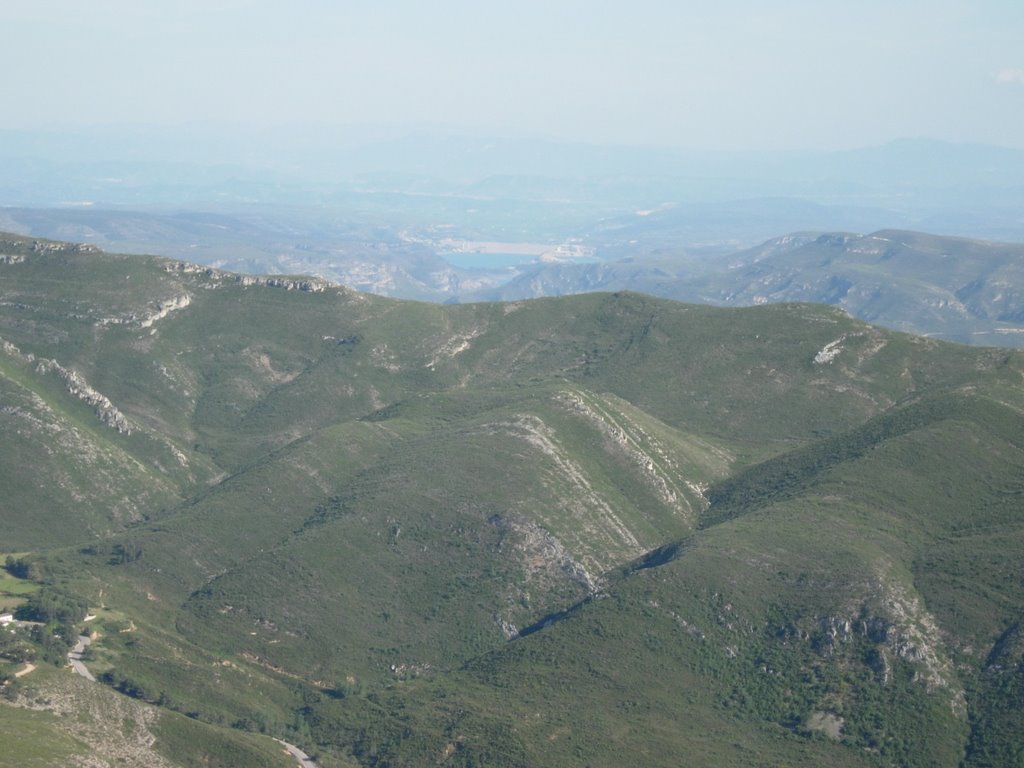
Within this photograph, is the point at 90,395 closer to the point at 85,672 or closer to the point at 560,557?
the point at 85,672

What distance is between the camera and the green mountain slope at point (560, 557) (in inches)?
4478

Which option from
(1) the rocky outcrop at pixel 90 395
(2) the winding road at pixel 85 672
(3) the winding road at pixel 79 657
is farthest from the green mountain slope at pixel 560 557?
(2) the winding road at pixel 85 672

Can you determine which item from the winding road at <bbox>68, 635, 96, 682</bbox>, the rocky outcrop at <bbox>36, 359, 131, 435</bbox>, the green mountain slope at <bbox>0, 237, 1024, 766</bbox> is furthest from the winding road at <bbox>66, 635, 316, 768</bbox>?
the rocky outcrop at <bbox>36, 359, 131, 435</bbox>

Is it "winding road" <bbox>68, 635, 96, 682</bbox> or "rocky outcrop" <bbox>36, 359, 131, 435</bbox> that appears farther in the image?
"rocky outcrop" <bbox>36, 359, 131, 435</bbox>

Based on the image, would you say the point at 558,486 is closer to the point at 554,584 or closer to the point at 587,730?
the point at 554,584

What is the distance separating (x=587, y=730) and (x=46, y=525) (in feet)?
265

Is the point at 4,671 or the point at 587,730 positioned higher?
the point at 4,671

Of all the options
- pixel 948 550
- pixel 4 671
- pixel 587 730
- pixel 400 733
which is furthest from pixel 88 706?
pixel 948 550

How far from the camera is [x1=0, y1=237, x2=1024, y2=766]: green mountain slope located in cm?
11375

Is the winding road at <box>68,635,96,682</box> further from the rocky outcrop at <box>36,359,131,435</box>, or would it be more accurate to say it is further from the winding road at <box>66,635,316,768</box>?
the rocky outcrop at <box>36,359,131,435</box>

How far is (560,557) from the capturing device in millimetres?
143875

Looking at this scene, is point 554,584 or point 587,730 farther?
point 554,584

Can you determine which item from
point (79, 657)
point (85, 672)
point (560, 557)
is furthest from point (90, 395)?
point (560, 557)

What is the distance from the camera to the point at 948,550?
132 m
